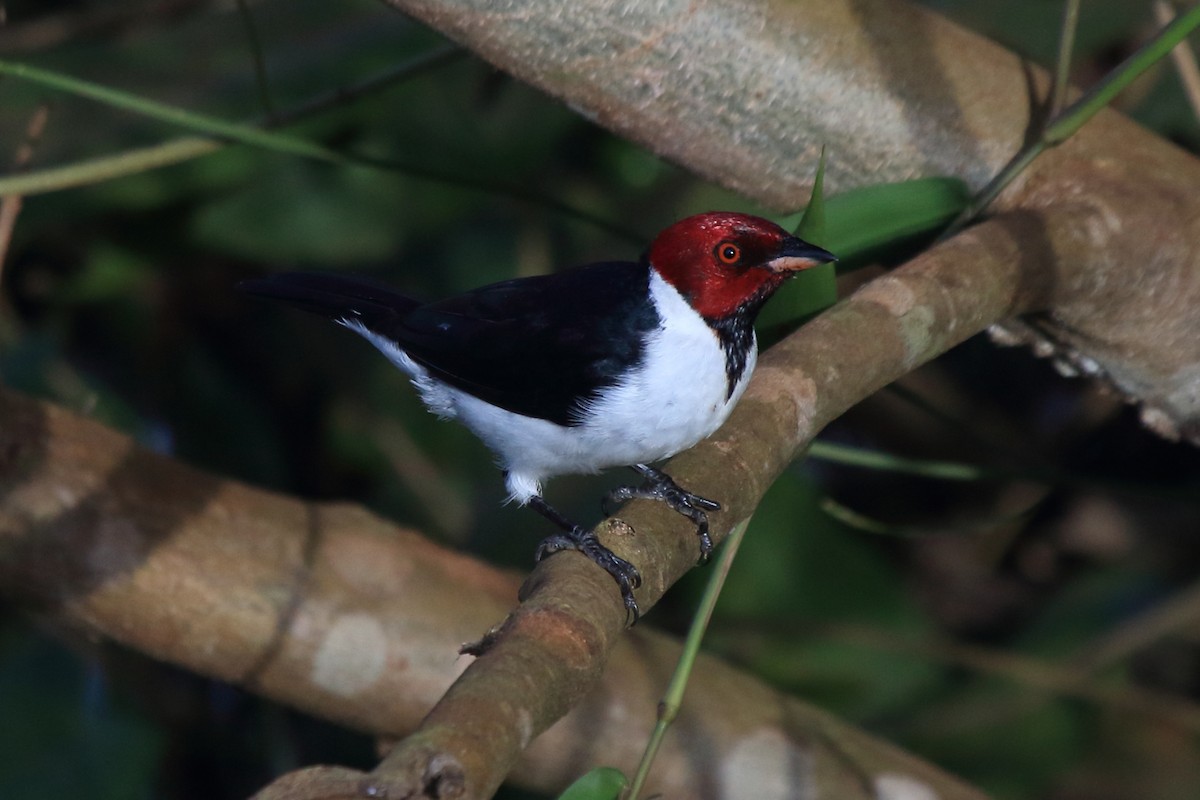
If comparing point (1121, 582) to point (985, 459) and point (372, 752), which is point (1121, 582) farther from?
point (372, 752)

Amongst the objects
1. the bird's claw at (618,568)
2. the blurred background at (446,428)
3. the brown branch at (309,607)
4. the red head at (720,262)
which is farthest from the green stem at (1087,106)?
the brown branch at (309,607)

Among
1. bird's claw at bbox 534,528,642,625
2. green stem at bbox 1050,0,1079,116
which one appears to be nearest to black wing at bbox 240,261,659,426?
bird's claw at bbox 534,528,642,625

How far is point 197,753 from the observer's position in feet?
14.6

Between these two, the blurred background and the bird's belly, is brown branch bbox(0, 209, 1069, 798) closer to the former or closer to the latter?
the bird's belly

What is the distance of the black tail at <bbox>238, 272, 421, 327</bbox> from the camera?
2648 millimetres

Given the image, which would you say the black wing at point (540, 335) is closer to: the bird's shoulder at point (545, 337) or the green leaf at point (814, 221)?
the bird's shoulder at point (545, 337)

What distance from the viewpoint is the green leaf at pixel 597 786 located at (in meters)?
1.43

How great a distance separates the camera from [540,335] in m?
2.41

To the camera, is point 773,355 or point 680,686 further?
point 773,355

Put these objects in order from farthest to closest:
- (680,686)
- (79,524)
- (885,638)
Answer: (885,638), (79,524), (680,686)

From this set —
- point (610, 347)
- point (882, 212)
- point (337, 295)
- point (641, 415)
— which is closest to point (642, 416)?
point (641, 415)

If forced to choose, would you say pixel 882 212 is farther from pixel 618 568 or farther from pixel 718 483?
pixel 618 568

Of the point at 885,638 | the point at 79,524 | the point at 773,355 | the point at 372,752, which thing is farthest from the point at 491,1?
the point at 372,752

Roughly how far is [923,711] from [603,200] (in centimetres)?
205
